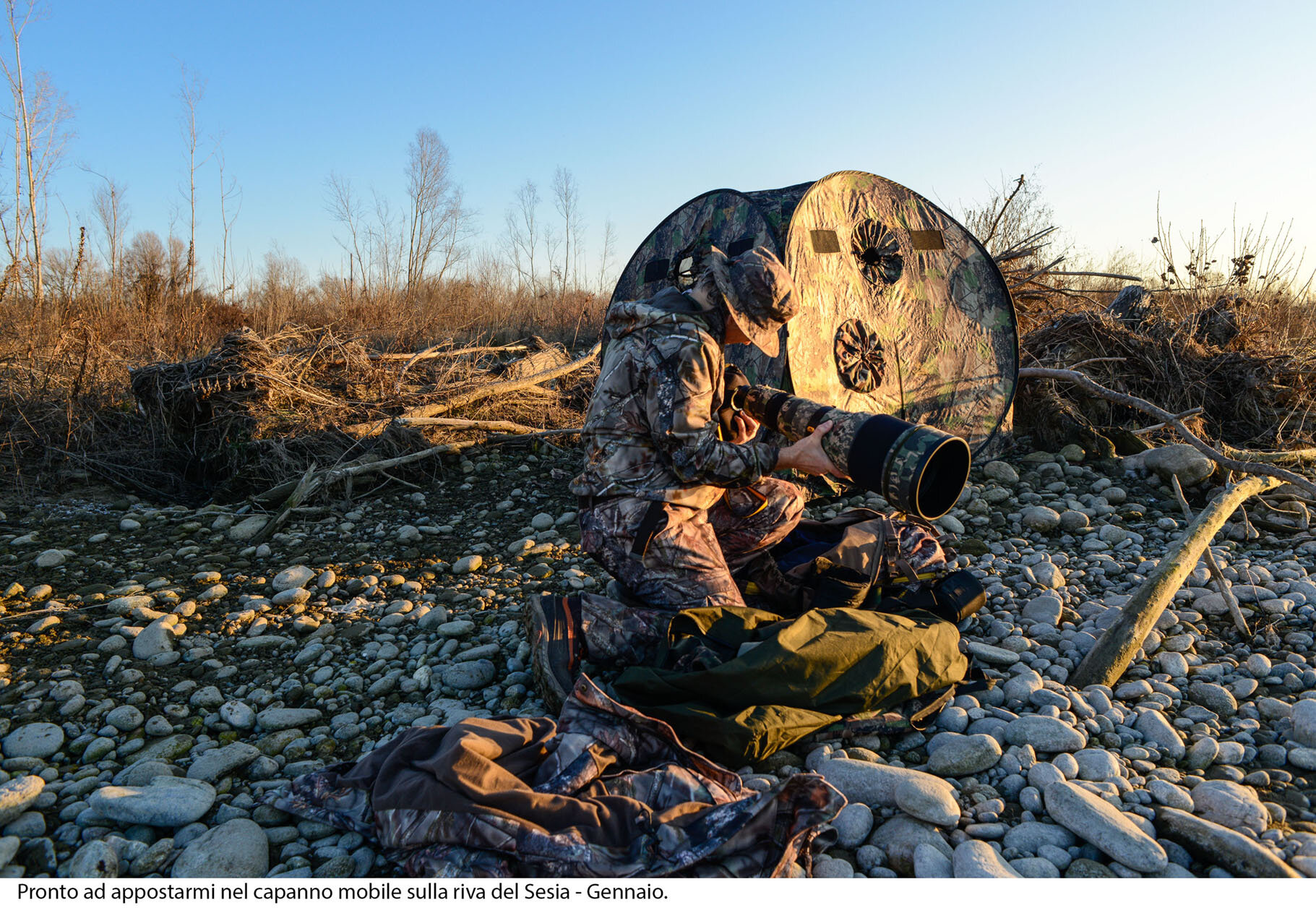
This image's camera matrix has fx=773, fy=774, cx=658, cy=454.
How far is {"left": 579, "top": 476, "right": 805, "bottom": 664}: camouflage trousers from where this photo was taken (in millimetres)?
2711

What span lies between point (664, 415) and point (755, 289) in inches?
22.2

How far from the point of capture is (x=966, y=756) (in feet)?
7.29

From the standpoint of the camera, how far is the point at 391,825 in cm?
184

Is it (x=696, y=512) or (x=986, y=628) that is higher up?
(x=696, y=512)

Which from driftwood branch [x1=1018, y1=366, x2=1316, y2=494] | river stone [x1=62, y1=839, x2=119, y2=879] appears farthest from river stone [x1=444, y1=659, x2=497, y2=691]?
driftwood branch [x1=1018, y1=366, x2=1316, y2=494]

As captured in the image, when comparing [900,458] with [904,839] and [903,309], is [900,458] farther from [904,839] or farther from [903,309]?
[903,309]

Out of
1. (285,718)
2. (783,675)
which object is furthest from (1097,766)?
(285,718)

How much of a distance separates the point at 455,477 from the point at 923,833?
4.07 meters

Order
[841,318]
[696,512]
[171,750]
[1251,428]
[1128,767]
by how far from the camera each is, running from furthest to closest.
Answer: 1. [1251,428]
2. [841,318]
3. [696,512]
4. [171,750]
5. [1128,767]

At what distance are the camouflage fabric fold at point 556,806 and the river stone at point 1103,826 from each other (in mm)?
609

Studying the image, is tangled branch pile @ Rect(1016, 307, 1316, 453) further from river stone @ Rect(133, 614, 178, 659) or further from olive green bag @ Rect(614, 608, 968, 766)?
river stone @ Rect(133, 614, 178, 659)

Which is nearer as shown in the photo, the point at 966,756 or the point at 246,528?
the point at 966,756

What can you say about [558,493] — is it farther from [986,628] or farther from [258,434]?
[986,628]

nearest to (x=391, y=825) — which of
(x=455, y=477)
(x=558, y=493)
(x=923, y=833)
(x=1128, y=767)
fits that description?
(x=923, y=833)
